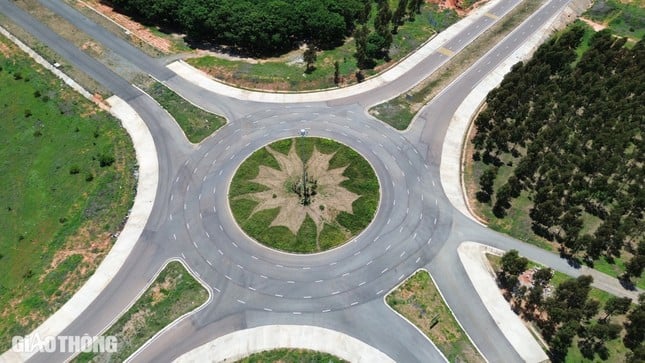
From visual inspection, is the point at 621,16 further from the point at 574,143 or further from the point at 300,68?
the point at 300,68

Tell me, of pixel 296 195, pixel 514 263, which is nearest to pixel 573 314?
pixel 514 263

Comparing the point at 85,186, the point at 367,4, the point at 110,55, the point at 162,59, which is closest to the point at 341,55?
the point at 367,4

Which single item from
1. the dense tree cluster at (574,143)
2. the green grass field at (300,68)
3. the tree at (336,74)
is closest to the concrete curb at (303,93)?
the green grass field at (300,68)

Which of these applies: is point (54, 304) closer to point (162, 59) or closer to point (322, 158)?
point (322, 158)

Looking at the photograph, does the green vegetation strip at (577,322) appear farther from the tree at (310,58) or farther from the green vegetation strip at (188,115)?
the tree at (310,58)

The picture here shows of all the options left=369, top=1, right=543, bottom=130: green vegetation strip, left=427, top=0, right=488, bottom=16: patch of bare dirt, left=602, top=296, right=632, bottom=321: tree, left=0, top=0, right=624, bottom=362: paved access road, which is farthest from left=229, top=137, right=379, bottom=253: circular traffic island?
left=427, top=0, right=488, bottom=16: patch of bare dirt

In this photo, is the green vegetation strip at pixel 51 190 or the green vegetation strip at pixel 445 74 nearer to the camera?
the green vegetation strip at pixel 51 190
